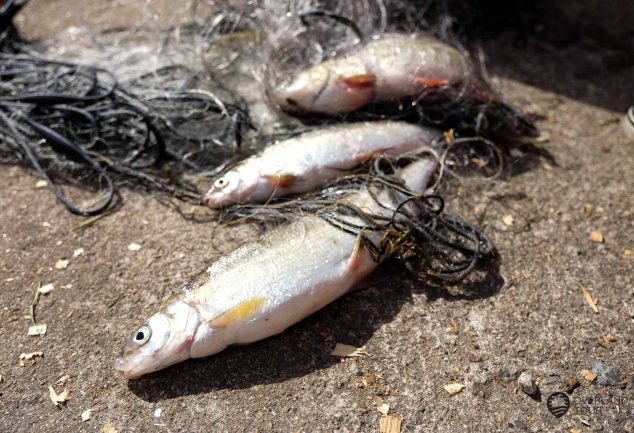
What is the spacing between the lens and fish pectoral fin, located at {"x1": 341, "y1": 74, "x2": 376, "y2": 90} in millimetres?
3824

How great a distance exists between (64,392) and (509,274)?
2322 mm

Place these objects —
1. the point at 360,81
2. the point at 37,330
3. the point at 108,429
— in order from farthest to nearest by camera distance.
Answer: the point at 360,81 < the point at 37,330 < the point at 108,429

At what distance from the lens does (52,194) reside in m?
3.71

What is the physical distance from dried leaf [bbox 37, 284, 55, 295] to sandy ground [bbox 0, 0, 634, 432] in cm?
4

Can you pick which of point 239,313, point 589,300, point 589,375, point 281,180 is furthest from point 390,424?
point 281,180

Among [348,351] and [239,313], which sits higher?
[239,313]

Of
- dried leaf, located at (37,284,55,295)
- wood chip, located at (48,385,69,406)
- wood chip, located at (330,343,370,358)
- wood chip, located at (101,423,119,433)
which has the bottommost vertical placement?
wood chip, located at (101,423,119,433)

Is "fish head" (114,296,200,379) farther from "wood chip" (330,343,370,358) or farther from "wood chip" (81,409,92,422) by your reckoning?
"wood chip" (330,343,370,358)

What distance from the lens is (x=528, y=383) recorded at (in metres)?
2.78

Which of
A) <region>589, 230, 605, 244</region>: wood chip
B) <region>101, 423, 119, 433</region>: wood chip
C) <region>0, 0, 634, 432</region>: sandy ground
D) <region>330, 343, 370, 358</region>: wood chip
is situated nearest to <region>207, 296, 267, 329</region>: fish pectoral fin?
<region>0, 0, 634, 432</region>: sandy ground

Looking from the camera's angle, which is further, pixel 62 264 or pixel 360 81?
pixel 360 81

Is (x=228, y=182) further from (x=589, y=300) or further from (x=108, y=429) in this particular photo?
(x=589, y=300)

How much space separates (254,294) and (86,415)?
0.90m

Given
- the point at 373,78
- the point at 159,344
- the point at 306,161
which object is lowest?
the point at 159,344
